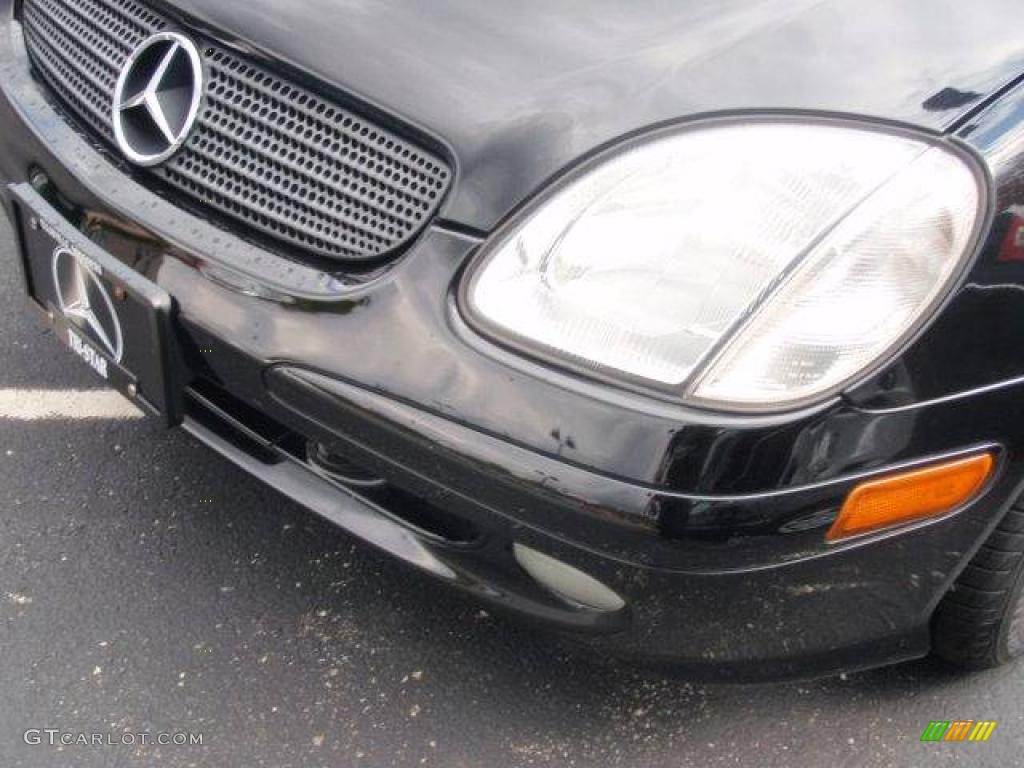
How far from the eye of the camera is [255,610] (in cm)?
211

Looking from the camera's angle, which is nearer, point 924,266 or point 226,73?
point 924,266

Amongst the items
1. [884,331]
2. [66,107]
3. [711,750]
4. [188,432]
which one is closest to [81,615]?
[188,432]

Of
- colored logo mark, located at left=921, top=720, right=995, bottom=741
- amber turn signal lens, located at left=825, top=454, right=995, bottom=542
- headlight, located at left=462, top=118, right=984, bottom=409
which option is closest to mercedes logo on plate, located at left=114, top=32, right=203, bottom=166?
headlight, located at left=462, top=118, right=984, bottom=409

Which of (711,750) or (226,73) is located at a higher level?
(226,73)

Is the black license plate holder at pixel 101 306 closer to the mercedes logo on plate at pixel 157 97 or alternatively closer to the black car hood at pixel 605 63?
the mercedes logo on plate at pixel 157 97

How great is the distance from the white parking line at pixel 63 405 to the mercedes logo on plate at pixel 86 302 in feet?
2.09

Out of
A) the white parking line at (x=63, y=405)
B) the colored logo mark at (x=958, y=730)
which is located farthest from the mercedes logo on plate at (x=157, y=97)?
the colored logo mark at (x=958, y=730)

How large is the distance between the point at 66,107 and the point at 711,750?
62.0 inches

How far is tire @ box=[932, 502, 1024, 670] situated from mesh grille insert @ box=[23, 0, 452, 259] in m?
1.01

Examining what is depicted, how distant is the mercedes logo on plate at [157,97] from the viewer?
69.8 inches

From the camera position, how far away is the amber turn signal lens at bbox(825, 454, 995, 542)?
1.50 meters

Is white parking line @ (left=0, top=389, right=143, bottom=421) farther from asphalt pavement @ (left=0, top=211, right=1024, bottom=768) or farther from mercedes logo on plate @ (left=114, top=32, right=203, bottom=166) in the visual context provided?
mercedes logo on plate @ (left=114, top=32, right=203, bottom=166)

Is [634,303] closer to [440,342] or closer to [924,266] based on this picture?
[440,342]

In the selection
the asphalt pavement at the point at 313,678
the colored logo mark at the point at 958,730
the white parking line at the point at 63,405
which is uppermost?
the white parking line at the point at 63,405
